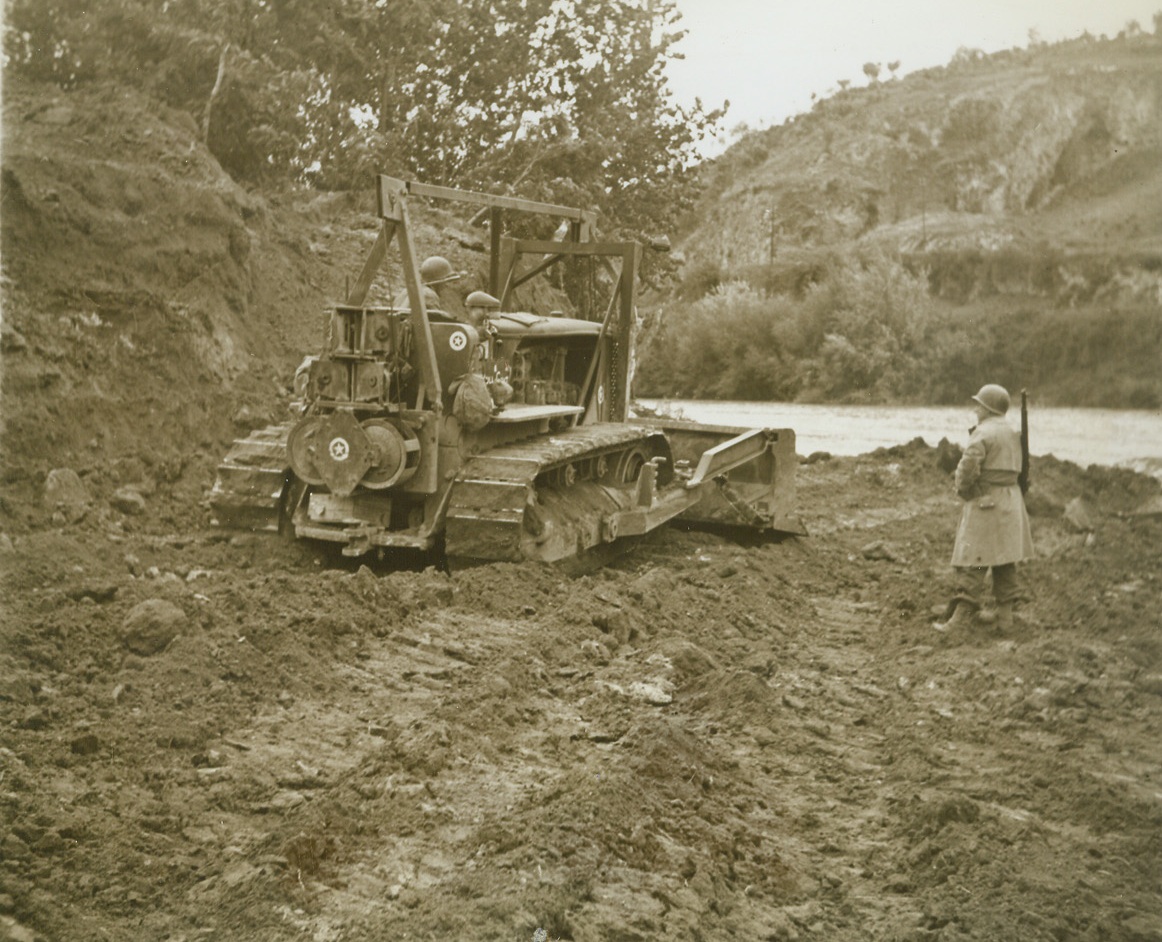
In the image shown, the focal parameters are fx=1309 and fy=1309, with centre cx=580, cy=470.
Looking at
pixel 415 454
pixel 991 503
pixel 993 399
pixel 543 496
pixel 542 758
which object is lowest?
pixel 542 758

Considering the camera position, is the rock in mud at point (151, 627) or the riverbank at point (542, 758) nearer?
the riverbank at point (542, 758)

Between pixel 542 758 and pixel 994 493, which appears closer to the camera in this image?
pixel 542 758

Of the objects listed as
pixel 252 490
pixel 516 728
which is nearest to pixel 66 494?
pixel 252 490

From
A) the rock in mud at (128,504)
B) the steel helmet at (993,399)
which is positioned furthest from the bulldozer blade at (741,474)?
the rock in mud at (128,504)

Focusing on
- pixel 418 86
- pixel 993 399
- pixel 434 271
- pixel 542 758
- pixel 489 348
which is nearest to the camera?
pixel 542 758

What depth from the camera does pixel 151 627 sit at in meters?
6.37

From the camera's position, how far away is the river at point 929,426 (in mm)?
15680

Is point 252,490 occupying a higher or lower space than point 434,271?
lower

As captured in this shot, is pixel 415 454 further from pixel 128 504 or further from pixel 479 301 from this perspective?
pixel 128 504

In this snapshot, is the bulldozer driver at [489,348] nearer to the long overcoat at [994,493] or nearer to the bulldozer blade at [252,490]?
the bulldozer blade at [252,490]

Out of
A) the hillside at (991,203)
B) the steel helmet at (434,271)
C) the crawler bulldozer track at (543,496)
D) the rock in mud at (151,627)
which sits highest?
the hillside at (991,203)

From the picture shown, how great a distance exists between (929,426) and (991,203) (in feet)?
11.5

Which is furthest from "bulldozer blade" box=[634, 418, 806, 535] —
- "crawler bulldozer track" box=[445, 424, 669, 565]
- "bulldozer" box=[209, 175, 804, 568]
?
"bulldozer" box=[209, 175, 804, 568]

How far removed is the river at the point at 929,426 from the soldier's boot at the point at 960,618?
6.84m
